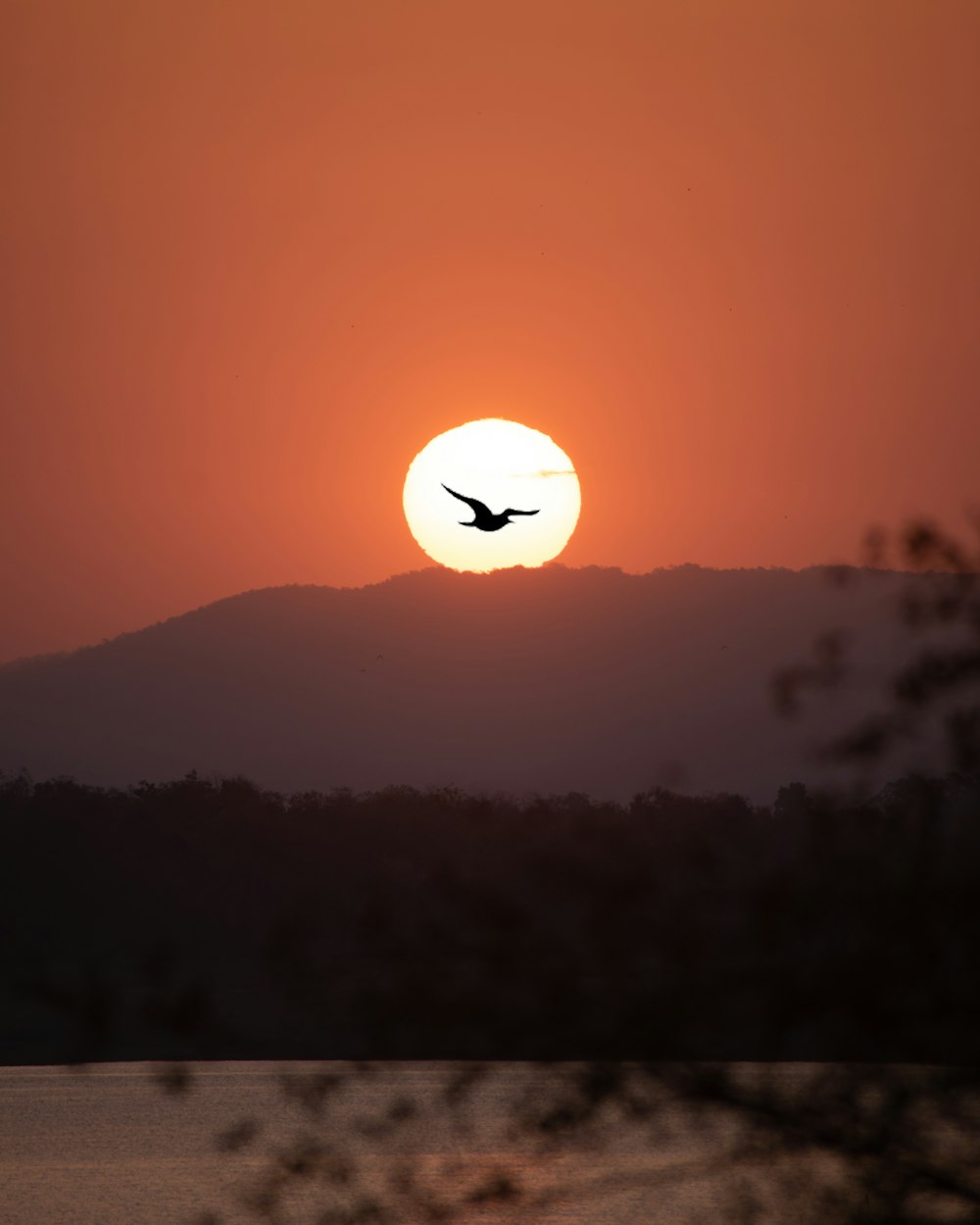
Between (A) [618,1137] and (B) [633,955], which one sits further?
(A) [618,1137]

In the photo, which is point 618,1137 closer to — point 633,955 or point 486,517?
point 633,955

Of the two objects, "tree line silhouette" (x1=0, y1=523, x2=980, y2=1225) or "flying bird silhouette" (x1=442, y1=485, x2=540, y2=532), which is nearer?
"tree line silhouette" (x1=0, y1=523, x2=980, y2=1225)

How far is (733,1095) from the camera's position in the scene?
3.95 m

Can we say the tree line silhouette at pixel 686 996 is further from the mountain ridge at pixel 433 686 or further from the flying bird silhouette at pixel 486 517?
the mountain ridge at pixel 433 686

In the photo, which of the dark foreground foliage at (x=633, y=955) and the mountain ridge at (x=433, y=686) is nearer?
the dark foreground foliage at (x=633, y=955)

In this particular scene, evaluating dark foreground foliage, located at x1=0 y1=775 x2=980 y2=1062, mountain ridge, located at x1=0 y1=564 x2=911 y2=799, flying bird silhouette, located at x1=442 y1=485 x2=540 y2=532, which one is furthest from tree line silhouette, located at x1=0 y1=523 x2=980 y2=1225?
mountain ridge, located at x1=0 y1=564 x2=911 y2=799

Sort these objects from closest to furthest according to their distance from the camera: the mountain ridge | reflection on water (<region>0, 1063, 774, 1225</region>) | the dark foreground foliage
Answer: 1. the dark foreground foliage
2. reflection on water (<region>0, 1063, 774, 1225</region>)
3. the mountain ridge

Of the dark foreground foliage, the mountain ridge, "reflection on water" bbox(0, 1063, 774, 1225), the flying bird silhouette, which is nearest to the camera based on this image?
the dark foreground foliage

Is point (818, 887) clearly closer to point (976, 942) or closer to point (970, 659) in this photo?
point (976, 942)

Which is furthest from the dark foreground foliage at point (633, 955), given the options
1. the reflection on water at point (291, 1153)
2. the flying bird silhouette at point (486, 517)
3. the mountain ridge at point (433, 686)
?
the mountain ridge at point (433, 686)

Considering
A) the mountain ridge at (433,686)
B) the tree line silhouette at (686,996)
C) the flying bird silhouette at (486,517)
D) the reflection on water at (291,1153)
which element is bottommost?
the reflection on water at (291,1153)

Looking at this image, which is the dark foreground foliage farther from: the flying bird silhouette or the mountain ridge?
the mountain ridge

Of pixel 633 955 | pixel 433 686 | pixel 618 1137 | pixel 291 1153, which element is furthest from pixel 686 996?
pixel 433 686

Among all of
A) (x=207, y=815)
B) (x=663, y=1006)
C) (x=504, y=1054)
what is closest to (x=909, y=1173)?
(x=663, y=1006)
